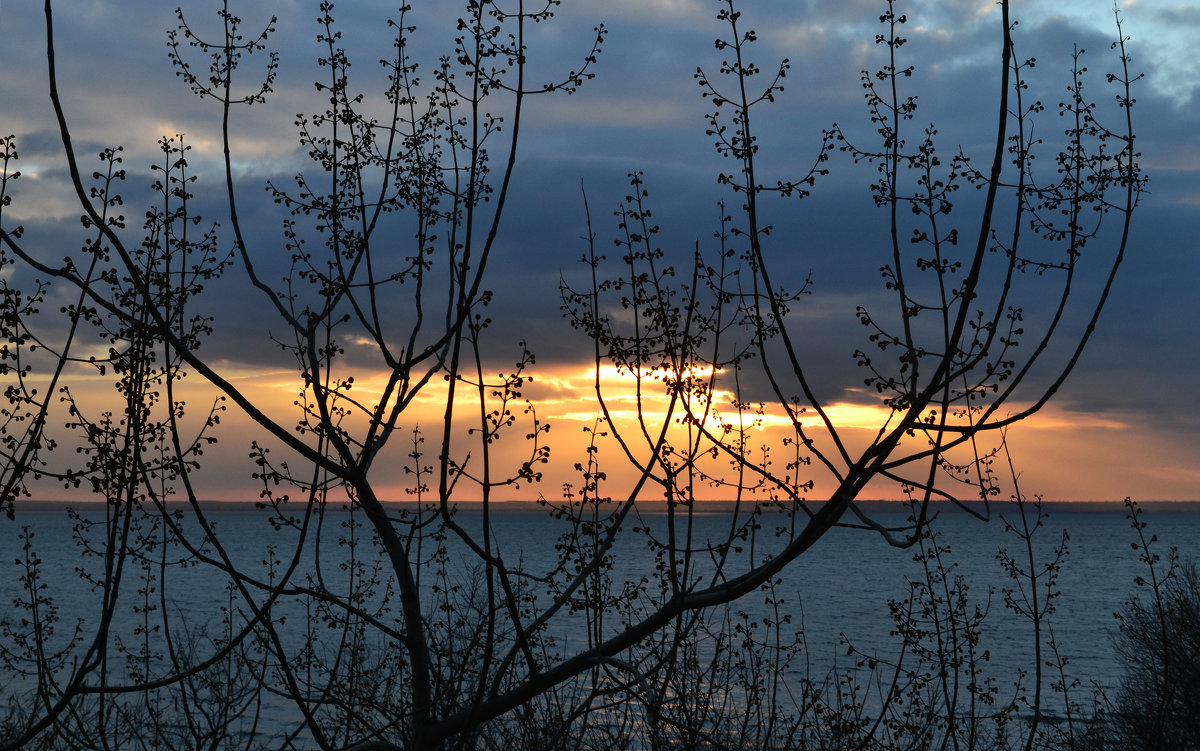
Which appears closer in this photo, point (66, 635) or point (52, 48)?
point (52, 48)

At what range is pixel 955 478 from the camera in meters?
4.67

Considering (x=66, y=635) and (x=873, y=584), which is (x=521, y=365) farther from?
(x=873, y=584)

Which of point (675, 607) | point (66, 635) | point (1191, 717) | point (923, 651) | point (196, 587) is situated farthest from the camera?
point (196, 587)

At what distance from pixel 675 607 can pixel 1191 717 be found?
22.0 m

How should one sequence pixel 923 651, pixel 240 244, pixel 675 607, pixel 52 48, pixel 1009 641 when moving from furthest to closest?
pixel 1009 641
pixel 923 651
pixel 240 244
pixel 675 607
pixel 52 48

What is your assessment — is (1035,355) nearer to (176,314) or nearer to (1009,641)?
(176,314)

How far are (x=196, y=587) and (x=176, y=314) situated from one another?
361 feet

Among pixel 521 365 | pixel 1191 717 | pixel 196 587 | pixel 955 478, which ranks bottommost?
pixel 196 587

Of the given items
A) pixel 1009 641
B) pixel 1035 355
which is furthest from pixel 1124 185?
pixel 1009 641

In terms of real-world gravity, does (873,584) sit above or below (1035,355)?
below

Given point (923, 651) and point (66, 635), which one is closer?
point (923, 651)

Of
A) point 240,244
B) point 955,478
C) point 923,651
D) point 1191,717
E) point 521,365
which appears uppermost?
point 240,244

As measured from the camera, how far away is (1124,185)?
14.2 feet

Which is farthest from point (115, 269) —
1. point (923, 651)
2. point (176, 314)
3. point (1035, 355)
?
point (923, 651)
